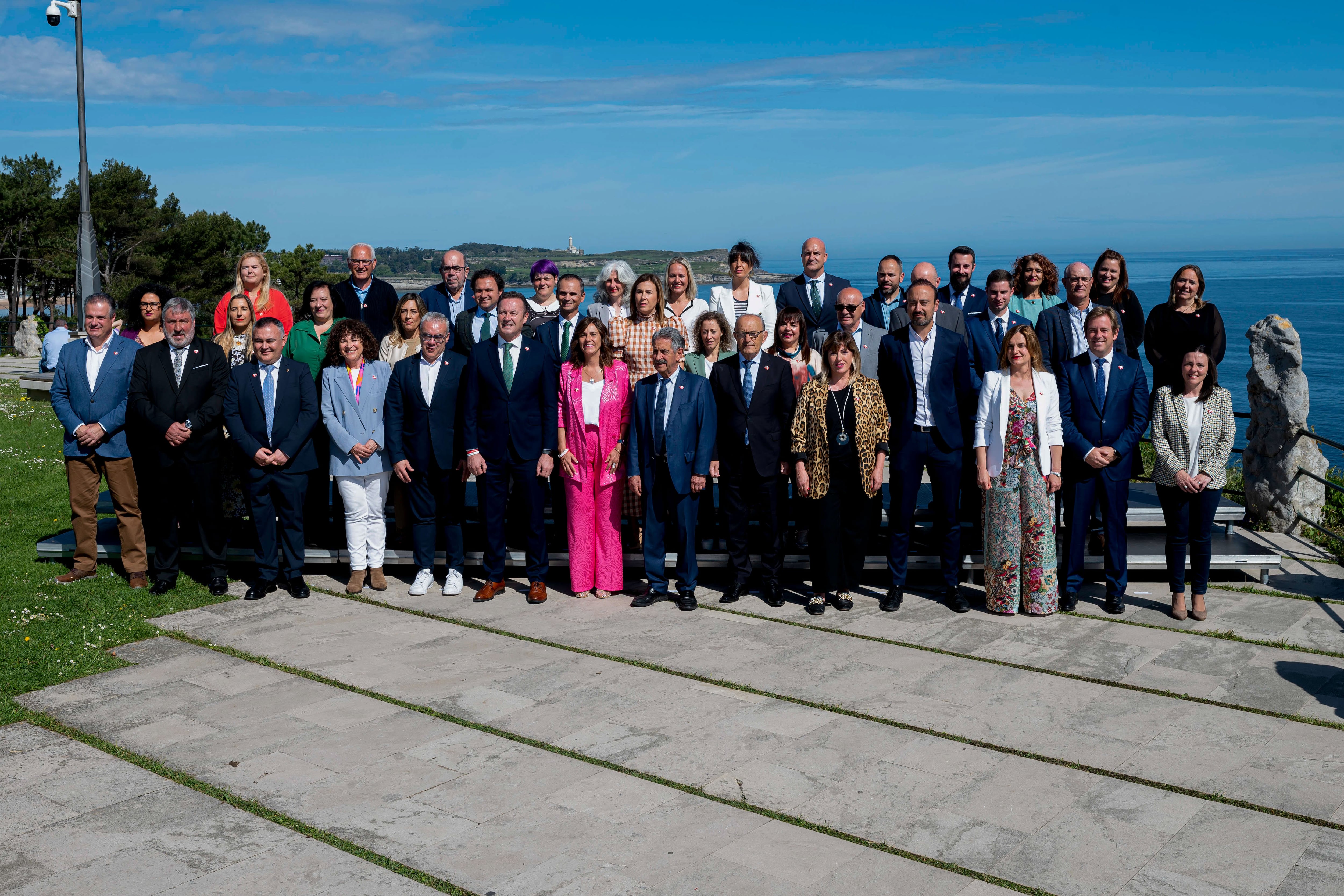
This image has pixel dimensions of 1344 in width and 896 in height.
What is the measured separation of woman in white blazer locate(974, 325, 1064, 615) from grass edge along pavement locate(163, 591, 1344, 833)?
42.1 inches

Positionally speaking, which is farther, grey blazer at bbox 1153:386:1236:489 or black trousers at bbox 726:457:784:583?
black trousers at bbox 726:457:784:583

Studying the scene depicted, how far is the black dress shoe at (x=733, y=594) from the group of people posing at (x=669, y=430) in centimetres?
4

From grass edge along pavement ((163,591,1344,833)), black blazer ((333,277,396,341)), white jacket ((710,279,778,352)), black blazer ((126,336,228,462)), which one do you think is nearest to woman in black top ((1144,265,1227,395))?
white jacket ((710,279,778,352))

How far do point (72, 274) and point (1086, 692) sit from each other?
51.1m

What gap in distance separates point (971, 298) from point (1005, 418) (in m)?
1.58

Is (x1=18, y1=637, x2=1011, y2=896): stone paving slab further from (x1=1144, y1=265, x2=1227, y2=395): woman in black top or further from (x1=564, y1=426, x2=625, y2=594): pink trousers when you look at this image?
(x1=1144, y1=265, x2=1227, y2=395): woman in black top

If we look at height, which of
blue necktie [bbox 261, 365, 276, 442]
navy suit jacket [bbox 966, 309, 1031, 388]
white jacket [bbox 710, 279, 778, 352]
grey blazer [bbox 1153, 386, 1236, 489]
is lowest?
grey blazer [bbox 1153, 386, 1236, 489]

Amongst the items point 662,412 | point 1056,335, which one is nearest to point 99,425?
point 662,412

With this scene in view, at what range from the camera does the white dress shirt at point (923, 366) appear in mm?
7504

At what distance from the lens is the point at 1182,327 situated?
811 cm

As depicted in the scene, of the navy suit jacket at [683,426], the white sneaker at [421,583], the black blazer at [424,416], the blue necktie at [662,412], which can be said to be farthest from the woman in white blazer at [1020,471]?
the white sneaker at [421,583]

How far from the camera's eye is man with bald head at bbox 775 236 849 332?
28.3 ft

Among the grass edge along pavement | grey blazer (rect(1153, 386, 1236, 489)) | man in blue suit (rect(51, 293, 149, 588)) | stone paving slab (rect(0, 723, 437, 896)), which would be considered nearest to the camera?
stone paving slab (rect(0, 723, 437, 896))

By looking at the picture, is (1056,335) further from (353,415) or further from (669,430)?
(353,415)
